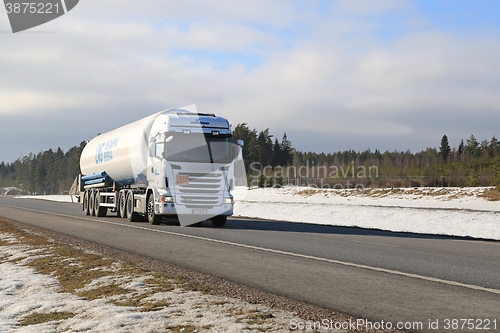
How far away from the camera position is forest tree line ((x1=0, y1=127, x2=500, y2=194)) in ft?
201

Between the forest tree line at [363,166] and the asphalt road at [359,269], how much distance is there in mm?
6851

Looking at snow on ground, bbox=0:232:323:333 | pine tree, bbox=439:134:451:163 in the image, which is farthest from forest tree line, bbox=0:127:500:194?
snow on ground, bbox=0:232:323:333

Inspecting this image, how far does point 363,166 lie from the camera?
87.5m

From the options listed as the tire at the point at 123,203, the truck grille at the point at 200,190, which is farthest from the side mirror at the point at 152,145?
the tire at the point at 123,203

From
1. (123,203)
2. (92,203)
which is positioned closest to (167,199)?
(123,203)

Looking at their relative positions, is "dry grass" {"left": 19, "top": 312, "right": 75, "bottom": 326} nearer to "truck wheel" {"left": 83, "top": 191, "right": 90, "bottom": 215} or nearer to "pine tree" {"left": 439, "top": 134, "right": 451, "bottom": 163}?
"truck wheel" {"left": 83, "top": 191, "right": 90, "bottom": 215}

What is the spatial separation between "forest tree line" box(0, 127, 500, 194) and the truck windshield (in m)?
0.86

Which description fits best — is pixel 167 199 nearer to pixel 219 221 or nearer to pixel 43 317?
pixel 219 221

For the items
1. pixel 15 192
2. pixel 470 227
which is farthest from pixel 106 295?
pixel 15 192

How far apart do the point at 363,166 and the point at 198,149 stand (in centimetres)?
7382

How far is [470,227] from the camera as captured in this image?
19703 millimetres

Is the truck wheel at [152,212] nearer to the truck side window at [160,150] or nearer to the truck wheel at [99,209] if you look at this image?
the truck side window at [160,150]

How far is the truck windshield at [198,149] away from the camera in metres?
17.2

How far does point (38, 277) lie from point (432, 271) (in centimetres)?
699
